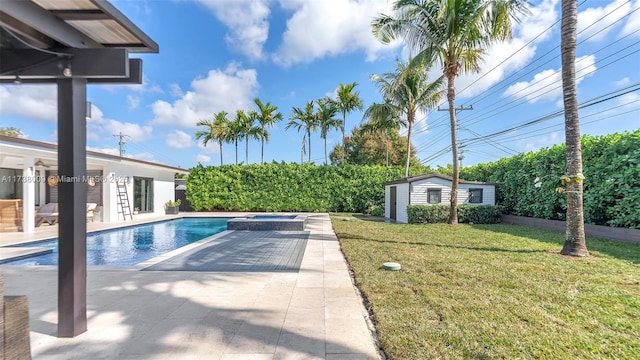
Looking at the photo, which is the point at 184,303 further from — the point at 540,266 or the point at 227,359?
the point at 540,266

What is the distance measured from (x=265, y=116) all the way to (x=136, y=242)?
13.9 m

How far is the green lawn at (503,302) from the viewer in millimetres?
2697

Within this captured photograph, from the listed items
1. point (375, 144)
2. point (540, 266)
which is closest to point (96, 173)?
point (540, 266)

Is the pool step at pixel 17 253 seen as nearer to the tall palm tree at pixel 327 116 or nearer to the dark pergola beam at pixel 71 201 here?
the dark pergola beam at pixel 71 201

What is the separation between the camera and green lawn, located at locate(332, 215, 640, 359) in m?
2.70

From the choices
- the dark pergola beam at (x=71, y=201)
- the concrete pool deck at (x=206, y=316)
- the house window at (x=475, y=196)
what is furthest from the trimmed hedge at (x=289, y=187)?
the dark pergola beam at (x=71, y=201)

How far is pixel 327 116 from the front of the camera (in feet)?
70.8

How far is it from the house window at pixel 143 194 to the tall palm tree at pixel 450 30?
14.1m

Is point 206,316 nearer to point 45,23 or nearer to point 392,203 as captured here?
point 45,23

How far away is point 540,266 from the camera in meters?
5.43

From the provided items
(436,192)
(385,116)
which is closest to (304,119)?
(385,116)

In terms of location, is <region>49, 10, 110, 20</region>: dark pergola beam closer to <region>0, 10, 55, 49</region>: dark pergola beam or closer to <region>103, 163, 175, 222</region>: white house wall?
<region>0, 10, 55, 49</region>: dark pergola beam

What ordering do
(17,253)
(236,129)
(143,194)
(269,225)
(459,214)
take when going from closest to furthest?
(17,253) < (269,225) < (459,214) < (143,194) < (236,129)

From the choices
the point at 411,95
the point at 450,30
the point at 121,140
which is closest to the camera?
the point at 450,30
